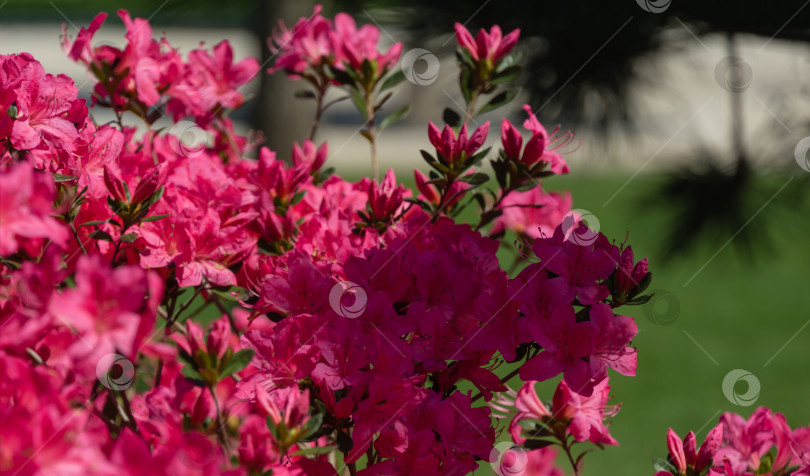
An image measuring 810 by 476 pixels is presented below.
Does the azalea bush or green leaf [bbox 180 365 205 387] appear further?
green leaf [bbox 180 365 205 387]

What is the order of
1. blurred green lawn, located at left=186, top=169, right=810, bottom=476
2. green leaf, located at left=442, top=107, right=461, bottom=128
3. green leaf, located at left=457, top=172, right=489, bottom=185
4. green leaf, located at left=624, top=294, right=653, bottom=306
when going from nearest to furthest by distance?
green leaf, located at left=624, top=294, right=653, bottom=306, green leaf, located at left=457, top=172, right=489, bottom=185, green leaf, located at left=442, top=107, right=461, bottom=128, blurred green lawn, located at left=186, top=169, right=810, bottom=476

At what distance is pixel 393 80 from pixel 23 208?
0.92 metres

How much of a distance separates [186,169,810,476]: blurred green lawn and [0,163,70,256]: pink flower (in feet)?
5.86

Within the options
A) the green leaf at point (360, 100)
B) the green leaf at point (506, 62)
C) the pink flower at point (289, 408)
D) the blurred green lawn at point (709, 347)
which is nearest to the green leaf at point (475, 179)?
the green leaf at point (506, 62)

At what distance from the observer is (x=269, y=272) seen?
1.18 metres

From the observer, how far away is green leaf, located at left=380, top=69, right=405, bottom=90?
1574mm

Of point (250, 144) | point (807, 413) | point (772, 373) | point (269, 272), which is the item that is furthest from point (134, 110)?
point (772, 373)

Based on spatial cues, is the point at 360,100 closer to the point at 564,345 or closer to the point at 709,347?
the point at 564,345

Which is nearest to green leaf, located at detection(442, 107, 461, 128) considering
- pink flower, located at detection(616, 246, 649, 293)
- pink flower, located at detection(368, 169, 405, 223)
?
pink flower, located at detection(368, 169, 405, 223)

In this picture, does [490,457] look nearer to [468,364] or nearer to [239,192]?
[468,364]

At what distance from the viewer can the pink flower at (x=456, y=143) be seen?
123cm

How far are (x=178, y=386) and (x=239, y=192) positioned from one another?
29 cm

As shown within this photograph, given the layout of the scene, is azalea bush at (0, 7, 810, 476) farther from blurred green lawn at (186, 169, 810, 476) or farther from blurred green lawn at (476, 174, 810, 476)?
blurred green lawn at (186, 169, 810, 476)

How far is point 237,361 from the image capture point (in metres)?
1.11
